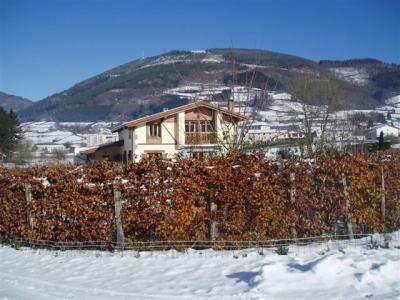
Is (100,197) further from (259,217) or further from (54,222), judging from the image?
(259,217)

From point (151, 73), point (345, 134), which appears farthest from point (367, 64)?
point (345, 134)

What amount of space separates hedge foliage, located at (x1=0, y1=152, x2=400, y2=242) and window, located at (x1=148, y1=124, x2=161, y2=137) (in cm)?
3463

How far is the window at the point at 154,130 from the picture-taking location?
4331cm

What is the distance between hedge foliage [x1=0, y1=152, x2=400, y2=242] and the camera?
26.8 feet

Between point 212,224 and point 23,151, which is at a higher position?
point 23,151

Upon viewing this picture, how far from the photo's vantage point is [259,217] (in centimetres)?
815

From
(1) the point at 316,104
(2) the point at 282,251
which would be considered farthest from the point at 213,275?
(1) the point at 316,104

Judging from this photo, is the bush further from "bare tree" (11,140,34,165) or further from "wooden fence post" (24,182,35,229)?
"bare tree" (11,140,34,165)

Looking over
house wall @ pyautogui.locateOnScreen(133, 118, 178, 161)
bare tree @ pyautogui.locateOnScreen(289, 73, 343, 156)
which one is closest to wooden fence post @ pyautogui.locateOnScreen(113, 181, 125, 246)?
bare tree @ pyautogui.locateOnScreen(289, 73, 343, 156)

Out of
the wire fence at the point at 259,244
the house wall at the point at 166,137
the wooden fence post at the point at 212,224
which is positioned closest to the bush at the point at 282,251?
the wire fence at the point at 259,244

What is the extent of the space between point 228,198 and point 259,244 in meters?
0.99

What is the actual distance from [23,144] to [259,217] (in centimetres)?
5463

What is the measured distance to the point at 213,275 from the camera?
654cm

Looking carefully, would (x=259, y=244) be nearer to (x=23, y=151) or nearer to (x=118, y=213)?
(x=118, y=213)
